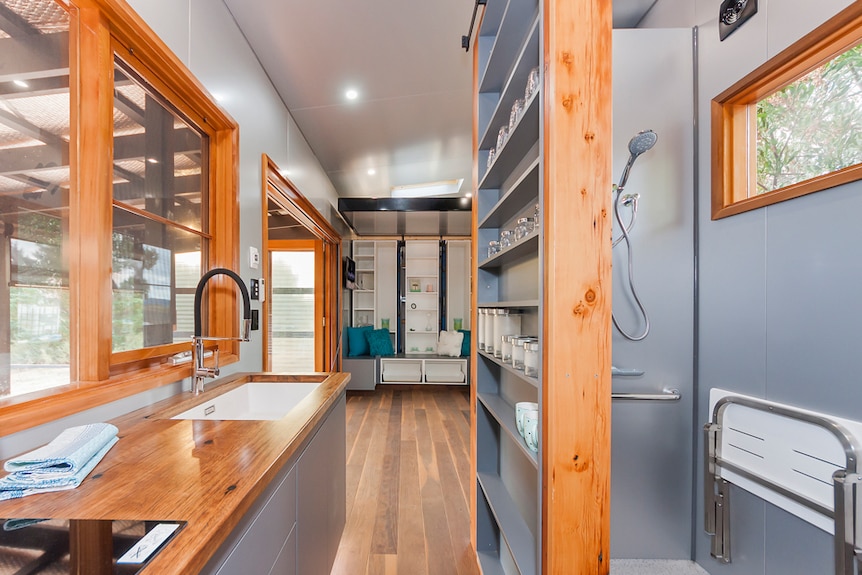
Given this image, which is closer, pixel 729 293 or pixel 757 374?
pixel 757 374

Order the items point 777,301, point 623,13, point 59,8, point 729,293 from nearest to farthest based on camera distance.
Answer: point 59,8
point 777,301
point 729,293
point 623,13

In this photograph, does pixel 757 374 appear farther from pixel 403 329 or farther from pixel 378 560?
pixel 403 329

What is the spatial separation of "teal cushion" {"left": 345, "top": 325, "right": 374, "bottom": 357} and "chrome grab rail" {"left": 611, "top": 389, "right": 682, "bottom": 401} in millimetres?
4204

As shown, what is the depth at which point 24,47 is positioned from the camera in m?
0.92

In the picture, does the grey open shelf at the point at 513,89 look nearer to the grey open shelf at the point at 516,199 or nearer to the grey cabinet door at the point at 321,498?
the grey open shelf at the point at 516,199

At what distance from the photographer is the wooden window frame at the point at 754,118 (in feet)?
3.67

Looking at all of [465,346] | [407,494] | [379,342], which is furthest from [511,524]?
[379,342]

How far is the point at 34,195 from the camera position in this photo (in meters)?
0.95

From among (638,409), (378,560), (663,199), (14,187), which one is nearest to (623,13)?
(663,199)

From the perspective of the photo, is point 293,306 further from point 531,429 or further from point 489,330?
point 531,429

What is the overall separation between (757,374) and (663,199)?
0.83 m

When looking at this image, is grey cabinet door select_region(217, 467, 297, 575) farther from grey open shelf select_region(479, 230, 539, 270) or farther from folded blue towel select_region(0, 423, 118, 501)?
grey open shelf select_region(479, 230, 539, 270)

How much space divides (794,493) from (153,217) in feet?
8.32

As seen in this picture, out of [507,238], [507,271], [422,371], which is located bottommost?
[422,371]
